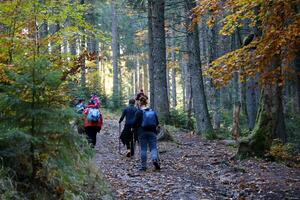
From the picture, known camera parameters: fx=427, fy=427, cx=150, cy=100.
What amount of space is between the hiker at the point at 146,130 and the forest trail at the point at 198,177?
0.33 m

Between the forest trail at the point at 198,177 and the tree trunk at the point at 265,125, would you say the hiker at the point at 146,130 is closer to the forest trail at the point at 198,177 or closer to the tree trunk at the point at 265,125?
the forest trail at the point at 198,177

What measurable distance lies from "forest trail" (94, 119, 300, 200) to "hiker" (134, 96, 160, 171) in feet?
1.10

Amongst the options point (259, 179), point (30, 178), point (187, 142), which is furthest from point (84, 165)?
point (187, 142)

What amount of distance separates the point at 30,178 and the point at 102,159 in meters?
6.26

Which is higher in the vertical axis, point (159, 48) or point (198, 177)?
point (159, 48)

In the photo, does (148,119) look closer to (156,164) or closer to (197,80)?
(156,164)

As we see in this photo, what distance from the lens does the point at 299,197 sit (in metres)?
8.32

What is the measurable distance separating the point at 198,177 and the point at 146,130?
182cm

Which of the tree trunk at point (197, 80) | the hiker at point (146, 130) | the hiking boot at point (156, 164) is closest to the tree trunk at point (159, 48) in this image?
the tree trunk at point (197, 80)

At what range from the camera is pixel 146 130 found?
36.2ft

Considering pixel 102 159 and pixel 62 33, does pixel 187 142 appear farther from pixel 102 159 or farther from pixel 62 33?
pixel 62 33

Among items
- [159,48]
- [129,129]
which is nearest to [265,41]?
[129,129]

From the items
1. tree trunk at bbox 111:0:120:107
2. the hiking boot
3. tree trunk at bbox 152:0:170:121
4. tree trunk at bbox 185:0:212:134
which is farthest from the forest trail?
tree trunk at bbox 111:0:120:107

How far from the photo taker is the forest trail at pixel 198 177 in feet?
28.3
